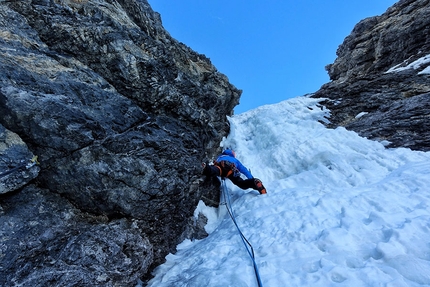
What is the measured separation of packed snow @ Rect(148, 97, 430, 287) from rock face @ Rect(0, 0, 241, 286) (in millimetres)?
1318

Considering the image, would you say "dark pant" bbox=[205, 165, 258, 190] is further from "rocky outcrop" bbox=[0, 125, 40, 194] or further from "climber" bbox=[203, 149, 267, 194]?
"rocky outcrop" bbox=[0, 125, 40, 194]

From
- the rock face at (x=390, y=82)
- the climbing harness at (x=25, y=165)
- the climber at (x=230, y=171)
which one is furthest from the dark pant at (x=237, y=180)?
the climbing harness at (x=25, y=165)

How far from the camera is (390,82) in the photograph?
13188 mm

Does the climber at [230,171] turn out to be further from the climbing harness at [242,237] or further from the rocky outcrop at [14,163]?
the rocky outcrop at [14,163]

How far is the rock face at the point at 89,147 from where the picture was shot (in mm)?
4328

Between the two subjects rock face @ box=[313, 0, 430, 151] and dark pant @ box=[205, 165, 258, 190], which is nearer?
dark pant @ box=[205, 165, 258, 190]

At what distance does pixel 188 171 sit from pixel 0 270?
4412 millimetres

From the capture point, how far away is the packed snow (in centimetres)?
383

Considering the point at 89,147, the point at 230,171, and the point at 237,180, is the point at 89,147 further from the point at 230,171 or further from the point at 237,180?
the point at 237,180

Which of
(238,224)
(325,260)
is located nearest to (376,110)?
(238,224)

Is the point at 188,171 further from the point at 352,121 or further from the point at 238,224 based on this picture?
the point at 352,121

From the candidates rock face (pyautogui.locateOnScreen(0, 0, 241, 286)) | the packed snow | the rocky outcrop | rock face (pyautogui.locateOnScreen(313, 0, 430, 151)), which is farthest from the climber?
the rocky outcrop

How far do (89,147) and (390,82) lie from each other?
15255 mm

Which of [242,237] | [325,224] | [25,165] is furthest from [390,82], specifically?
[25,165]
